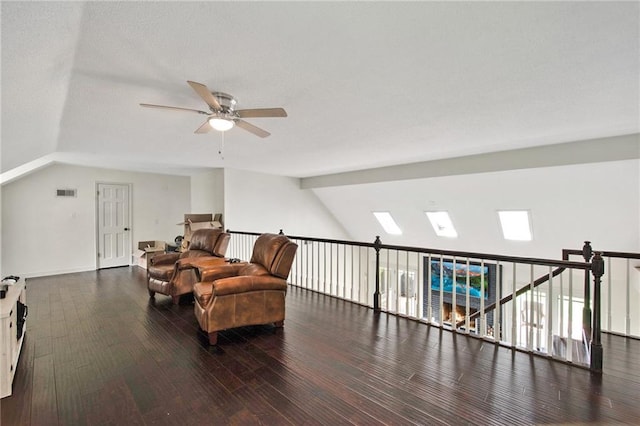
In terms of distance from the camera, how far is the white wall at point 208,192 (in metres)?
6.53

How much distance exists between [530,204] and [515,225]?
2.84ft

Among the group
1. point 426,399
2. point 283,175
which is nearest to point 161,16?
point 426,399

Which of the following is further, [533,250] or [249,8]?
[533,250]

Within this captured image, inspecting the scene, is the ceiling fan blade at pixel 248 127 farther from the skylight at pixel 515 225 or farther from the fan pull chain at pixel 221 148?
the skylight at pixel 515 225

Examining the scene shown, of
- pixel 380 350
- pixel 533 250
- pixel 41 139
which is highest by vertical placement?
pixel 41 139

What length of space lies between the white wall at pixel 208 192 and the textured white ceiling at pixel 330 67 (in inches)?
111

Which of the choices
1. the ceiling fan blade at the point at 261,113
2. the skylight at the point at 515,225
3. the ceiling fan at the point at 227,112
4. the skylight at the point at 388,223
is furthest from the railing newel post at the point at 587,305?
the skylight at the point at 388,223

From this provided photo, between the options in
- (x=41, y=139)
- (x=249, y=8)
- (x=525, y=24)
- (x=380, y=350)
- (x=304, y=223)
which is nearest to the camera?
(x=249, y=8)

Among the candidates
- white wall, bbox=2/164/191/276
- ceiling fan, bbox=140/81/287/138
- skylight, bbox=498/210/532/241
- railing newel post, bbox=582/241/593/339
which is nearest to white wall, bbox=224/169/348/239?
white wall, bbox=2/164/191/276

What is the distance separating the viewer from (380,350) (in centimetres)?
262

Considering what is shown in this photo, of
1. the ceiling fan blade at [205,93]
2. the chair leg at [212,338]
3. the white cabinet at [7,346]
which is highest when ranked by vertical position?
the ceiling fan blade at [205,93]

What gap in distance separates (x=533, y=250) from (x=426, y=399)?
554cm

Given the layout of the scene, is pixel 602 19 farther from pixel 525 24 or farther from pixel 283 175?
pixel 283 175

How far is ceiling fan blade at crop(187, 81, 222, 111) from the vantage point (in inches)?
75.3
